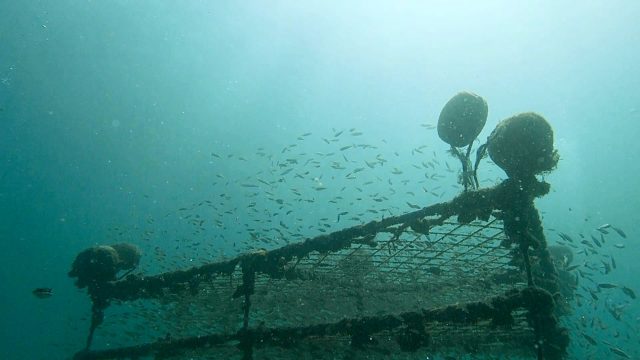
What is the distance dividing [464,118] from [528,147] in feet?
4.72

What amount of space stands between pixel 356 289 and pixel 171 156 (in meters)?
74.6

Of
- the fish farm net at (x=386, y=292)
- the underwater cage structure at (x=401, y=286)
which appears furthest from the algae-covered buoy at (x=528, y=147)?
the fish farm net at (x=386, y=292)

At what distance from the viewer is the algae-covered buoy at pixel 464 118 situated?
22.8ft

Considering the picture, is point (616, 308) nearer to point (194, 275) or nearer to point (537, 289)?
point (537, 289)

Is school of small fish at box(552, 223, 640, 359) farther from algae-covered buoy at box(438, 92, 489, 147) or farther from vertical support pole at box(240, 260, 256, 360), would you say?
vertical support pole at box(240, 260, 256, 360)

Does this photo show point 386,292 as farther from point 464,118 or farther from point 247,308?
point 464,118

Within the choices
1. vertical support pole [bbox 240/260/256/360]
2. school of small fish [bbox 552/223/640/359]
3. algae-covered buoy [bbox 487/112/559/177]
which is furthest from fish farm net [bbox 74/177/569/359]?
school of small fish [bbox 552/223/640/359]

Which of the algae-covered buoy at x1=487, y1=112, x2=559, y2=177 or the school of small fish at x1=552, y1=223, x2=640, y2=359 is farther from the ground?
the algae-covered buoy at x1=487, y1=112, x2=559, y2=177

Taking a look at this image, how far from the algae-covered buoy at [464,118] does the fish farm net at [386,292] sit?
146 cm

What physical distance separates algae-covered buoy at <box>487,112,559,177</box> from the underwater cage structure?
0.06ft

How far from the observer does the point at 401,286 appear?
1150cm

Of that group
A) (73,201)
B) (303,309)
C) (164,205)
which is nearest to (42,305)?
(73,201)

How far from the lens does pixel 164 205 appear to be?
293ft

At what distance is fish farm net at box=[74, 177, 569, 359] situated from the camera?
5918mm
